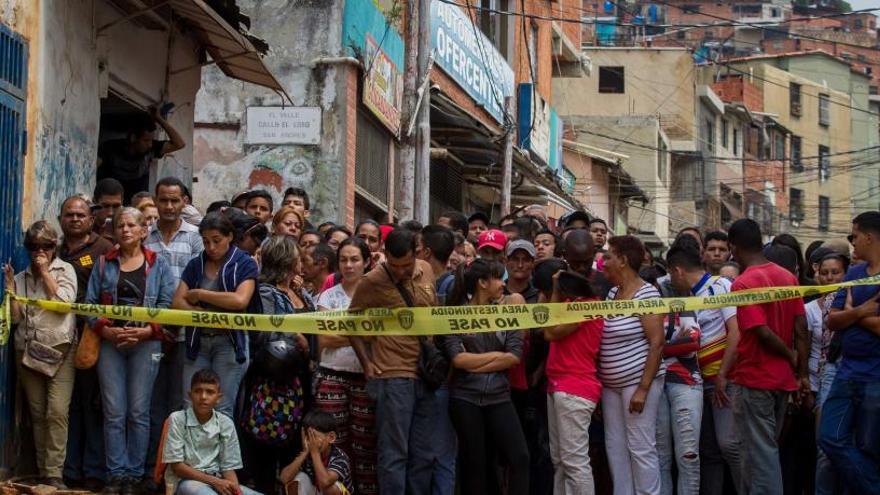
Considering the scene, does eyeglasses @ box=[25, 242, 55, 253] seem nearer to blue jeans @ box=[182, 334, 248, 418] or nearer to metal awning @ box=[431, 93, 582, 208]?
blue jeans @ box=[182, 334, 248, 418]

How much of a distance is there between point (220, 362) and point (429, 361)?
147 centimetres

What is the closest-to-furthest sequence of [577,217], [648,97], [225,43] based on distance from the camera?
[577,217] < [225,43] < [648,97]

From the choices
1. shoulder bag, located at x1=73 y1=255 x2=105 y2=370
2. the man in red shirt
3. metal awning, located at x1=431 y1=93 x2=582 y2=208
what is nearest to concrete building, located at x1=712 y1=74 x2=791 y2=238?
metal awning, located at x1=431 y1=93 x2=582 y2=208

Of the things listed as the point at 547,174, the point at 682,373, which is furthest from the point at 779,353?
the point at 547,174

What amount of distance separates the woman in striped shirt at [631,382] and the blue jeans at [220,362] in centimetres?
259

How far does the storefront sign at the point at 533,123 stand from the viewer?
26.7m

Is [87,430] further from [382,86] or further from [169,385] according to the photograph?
[382,86]

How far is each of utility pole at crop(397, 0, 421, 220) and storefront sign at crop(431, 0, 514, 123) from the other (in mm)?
4408

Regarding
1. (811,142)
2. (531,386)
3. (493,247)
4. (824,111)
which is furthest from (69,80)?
(824,111)

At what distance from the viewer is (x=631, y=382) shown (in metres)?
9.42

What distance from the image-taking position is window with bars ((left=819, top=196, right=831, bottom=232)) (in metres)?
67.6

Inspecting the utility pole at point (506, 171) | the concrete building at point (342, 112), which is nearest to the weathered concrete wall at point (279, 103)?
the concrete building at point (342, 112)

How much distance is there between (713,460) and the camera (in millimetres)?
10062

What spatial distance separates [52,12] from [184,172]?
4.75 meters
